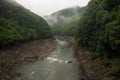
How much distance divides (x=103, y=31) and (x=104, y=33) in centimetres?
156

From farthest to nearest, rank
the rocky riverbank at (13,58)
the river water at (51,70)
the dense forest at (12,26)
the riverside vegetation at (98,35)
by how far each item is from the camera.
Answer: the dense forest at (12,26) → the rocky riverbank at (13,58) → the riverside vegetation at (98,35) → the river water at (51,70)

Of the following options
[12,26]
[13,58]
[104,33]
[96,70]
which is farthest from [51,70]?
[12,26]

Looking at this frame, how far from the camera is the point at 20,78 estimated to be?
5156 cm

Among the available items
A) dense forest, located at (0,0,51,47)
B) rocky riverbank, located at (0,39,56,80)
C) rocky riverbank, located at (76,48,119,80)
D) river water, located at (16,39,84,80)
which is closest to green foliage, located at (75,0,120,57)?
rocky riverbank, located at (76,48,119,80)

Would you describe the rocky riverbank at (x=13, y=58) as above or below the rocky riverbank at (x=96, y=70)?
above

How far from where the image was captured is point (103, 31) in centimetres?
6488

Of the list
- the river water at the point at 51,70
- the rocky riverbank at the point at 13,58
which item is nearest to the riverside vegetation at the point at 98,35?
the rocky riverbank at the point at 13,58

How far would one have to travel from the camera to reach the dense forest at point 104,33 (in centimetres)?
5384

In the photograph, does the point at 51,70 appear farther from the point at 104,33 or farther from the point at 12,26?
the point at 12,26

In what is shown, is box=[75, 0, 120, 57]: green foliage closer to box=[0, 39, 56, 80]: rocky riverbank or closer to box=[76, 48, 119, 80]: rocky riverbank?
box=[76, 48, 119, 80]: rocky riverbank

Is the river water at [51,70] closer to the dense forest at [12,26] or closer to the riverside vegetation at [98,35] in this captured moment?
the riverside vegetation at [98,35]

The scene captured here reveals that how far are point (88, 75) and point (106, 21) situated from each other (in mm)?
20006

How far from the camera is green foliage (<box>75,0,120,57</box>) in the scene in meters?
54.5

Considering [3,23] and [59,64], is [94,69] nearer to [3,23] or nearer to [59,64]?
[59,64]
